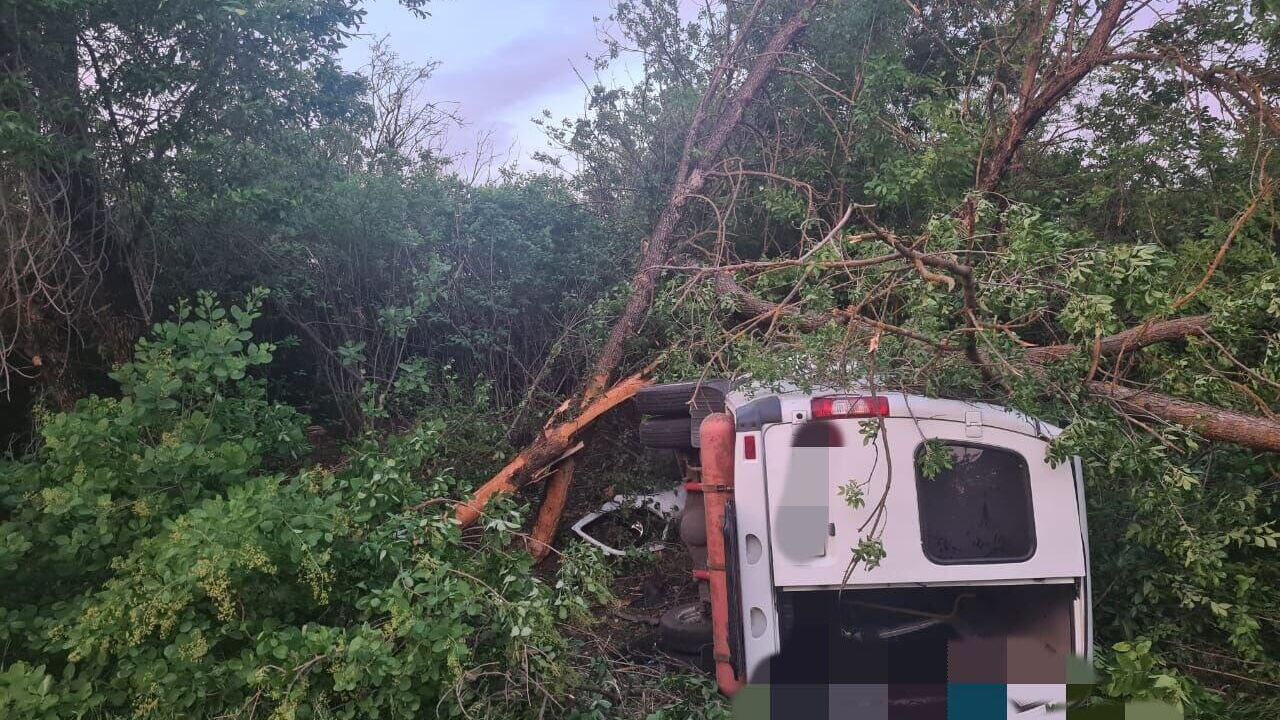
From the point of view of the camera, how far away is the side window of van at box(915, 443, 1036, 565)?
11.3 ft

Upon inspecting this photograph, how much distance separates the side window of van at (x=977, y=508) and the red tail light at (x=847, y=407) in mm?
244

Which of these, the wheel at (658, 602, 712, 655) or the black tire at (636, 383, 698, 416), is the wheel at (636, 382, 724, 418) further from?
the wheel at (658, 602, 712, 655)

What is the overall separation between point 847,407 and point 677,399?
128 centimetres

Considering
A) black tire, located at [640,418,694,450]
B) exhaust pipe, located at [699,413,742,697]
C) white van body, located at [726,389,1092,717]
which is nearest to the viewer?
white van body, located at [726,389,1092,717]

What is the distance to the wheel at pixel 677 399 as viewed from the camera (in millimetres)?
4395

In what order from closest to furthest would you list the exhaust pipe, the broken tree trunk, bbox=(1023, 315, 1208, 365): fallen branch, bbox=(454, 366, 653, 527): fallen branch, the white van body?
the white van body, the exhaust pipe, bbox=(1023, 315, 1208, 365): fallen branch, bbox=(454, 366, 653, 527): fallen branch, the broken tree trunk

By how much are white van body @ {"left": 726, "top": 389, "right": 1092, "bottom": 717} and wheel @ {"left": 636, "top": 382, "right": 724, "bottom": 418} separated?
78 cm

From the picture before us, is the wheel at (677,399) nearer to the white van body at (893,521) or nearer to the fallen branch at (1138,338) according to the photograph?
the white van body at (893,521)

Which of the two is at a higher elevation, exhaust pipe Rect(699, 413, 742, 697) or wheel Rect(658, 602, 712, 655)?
exhaust pipe Rect(699, 413, 742, 697)

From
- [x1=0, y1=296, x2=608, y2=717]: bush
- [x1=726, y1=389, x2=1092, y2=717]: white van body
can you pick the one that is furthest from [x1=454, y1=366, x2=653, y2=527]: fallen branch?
[x1=726, y1=389, x2=1092, y2=717]: white van body

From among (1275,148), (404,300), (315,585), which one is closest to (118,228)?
(404,300)

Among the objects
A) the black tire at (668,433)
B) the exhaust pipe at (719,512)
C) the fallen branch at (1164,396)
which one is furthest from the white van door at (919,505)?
the black tire at (668,433)

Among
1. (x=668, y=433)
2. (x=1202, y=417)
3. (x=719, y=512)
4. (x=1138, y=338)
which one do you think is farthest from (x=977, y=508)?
(x=668, y=433)

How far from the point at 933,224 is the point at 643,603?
10.1 ft
